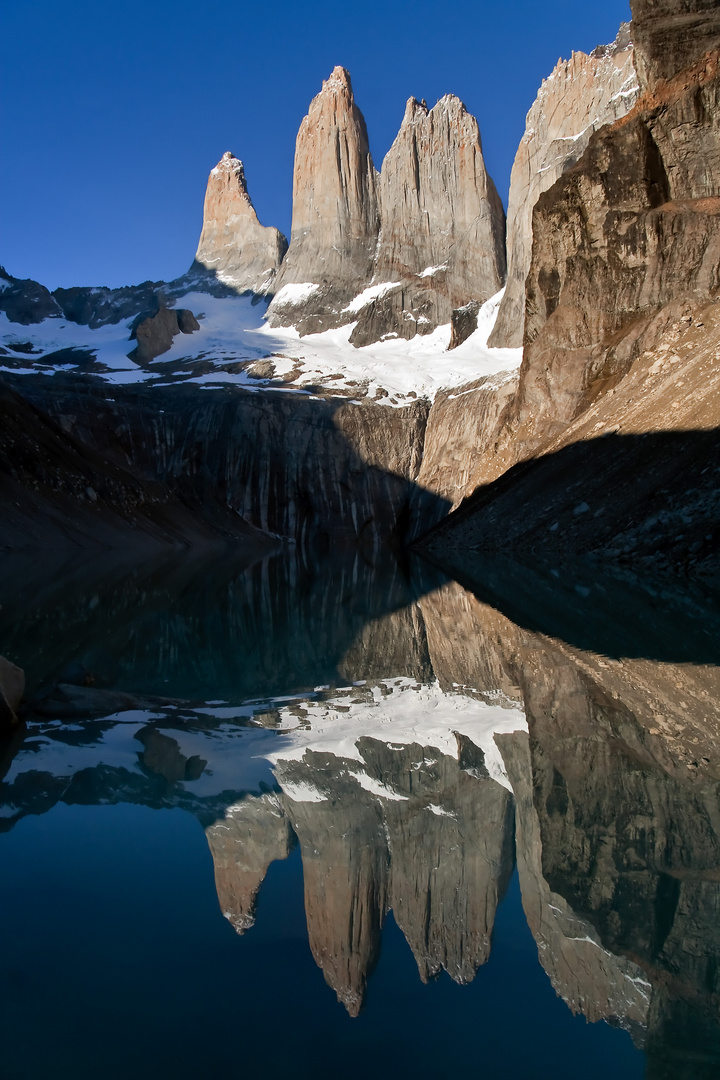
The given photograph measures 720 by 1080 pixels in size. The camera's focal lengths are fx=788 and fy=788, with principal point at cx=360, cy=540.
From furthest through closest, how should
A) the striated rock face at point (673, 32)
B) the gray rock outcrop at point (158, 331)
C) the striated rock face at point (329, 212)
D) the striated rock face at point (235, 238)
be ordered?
the striated rock face at point (235, 238) → the striated rock face at point (329, 212) → the gray rock outcrop at point (158, 331) → the striated rock face at point (673, 32)

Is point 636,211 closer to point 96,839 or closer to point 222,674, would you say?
point 222,674

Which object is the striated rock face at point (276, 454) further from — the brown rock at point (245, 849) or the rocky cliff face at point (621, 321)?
the brown rock at point (245, 849)

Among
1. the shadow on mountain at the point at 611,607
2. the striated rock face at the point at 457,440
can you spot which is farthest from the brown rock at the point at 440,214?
the shadow on mountain at the point at 611,607

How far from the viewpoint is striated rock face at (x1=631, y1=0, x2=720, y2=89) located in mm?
37562

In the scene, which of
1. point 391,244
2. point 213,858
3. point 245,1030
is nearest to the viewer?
point 245,1030

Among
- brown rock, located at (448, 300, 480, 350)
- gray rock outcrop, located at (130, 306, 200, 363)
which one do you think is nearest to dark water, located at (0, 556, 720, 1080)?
brown rock, located at (448, 300, 480, 350)

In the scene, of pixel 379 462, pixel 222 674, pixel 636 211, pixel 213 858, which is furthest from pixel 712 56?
pixel 213 858

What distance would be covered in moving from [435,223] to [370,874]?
98.2 metres

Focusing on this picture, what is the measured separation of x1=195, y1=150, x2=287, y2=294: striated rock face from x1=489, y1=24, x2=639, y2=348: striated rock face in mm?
50088

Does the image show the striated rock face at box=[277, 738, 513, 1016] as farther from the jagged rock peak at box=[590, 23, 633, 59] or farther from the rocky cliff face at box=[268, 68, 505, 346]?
the rocky cliff face at box=[268, 68, 505, 346]

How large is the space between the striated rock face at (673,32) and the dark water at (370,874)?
39.5 metres

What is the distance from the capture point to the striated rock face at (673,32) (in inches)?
1479

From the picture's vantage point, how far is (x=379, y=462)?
2537 inches

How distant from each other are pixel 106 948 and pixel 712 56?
44.2 meters
